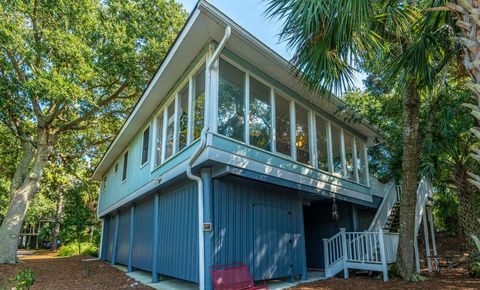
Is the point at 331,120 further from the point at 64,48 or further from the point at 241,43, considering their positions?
the point at 64,48

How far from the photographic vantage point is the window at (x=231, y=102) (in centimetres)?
624

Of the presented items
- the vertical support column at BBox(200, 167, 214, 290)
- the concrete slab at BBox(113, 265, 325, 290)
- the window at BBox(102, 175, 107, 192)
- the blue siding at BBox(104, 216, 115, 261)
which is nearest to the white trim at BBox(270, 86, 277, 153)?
the vertical support column at BBox(200, 167, 214, 290)

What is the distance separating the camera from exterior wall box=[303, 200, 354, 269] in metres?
9.91

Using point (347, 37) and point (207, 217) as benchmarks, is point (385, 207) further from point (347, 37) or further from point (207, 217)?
point (347, 37)

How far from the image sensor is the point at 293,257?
7.27 m

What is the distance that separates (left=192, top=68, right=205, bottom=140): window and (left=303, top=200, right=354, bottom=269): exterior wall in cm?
542

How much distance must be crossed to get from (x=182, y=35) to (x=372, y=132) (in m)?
8.19

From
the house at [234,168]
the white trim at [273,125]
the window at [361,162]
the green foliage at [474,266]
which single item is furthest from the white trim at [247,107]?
the green foliage at [474,266]

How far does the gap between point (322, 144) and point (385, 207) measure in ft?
12.0

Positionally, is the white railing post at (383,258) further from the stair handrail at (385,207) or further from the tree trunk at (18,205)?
the tree trunk at (18,205)

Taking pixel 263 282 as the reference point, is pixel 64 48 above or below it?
above

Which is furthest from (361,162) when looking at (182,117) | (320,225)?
(182,117)

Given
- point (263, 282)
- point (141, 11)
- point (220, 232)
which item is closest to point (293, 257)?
point (263, 282)

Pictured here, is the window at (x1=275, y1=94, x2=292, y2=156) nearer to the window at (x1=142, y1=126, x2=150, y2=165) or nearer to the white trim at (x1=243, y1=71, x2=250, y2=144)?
the white trim at (x1=243, y1=71, x2=250, y2=144)
